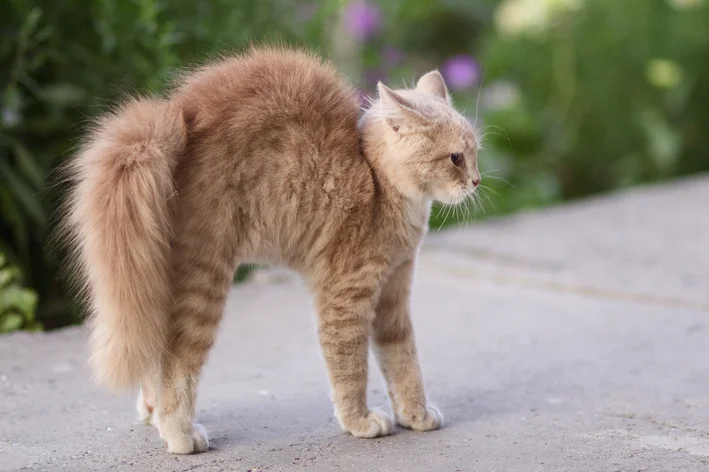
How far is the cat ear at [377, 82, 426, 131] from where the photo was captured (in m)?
2.90

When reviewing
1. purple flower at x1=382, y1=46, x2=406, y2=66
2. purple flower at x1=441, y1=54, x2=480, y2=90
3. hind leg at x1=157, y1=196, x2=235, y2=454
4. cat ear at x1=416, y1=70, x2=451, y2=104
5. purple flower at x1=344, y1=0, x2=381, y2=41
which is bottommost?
hind leg at x1=157, y1=196, x2=235, y2=454

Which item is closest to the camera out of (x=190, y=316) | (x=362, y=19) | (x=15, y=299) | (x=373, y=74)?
(x=190, y=316)

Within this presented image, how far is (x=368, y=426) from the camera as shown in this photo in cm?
294

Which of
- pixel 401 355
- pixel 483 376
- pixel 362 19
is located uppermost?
pixel 362 19

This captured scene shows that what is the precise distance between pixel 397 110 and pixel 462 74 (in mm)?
4429

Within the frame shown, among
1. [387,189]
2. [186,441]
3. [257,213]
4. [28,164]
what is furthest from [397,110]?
[28,164]

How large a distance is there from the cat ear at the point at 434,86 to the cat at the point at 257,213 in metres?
0.07

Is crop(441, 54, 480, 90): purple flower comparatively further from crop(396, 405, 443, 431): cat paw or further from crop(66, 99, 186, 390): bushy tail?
crop(66, 99, 186, 390): bushy tail

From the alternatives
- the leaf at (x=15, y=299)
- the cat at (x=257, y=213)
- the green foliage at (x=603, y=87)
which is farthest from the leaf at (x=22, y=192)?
the green foliage at (x=603, y=87)

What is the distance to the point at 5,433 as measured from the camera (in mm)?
2941

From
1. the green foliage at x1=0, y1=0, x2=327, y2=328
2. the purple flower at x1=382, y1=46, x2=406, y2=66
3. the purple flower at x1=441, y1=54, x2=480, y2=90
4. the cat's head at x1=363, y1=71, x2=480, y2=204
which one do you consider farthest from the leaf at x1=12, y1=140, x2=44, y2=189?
the purple flower at x1=441, y1=54, x2=480, y2=90

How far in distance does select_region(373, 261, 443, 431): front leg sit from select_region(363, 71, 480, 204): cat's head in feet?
1.02

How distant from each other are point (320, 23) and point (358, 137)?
2.83 meters

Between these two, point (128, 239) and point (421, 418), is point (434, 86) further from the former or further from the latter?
point (128, 239)
